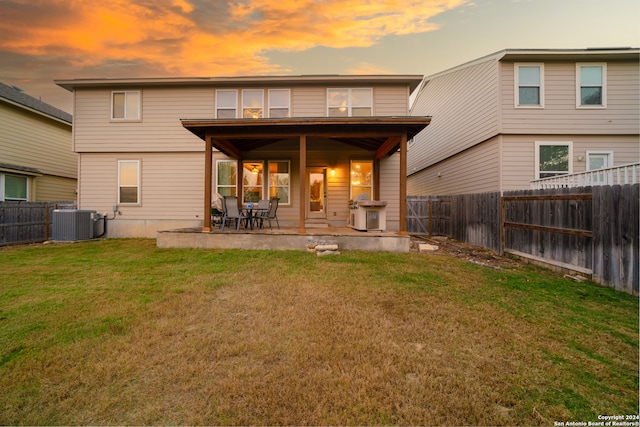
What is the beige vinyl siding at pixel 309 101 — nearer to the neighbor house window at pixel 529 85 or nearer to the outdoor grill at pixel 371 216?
the outdoor grill at pixel 371 216

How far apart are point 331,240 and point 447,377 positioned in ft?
17.2

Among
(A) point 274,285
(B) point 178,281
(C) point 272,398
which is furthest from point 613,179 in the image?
(B) point 178,281

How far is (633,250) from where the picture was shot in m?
4.15

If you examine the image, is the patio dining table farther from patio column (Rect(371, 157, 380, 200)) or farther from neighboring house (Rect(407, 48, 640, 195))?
neighboring house (Rect(407, 48, 640, 195))

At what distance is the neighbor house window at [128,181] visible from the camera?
10.4 metres

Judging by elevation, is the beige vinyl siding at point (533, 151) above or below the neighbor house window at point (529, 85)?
below

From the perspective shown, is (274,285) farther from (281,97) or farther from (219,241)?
(281,97)

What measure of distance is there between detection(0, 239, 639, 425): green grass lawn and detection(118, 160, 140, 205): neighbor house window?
6106mm

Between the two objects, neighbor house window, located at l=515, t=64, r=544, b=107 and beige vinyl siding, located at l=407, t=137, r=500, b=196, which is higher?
neighbor house window, located at l=515, t=64, r=544, b=107

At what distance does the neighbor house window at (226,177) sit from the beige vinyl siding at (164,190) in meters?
0.65

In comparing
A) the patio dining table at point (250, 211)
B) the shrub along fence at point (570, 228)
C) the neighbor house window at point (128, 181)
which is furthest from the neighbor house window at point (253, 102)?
the shrub along fence at point (570, 228)

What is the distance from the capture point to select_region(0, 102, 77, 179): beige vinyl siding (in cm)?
1152

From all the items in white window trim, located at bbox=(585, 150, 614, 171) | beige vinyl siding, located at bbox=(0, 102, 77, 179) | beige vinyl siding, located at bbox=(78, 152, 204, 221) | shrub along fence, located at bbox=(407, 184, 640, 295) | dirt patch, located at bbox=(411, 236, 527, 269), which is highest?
beige vinyl siding, located at bbox=(0, 102, 77, 179)

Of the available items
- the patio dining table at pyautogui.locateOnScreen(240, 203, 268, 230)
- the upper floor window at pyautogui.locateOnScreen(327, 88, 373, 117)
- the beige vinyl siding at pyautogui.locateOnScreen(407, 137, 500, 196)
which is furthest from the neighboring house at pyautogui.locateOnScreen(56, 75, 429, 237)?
the beige vinyl siding at pyautogui.locateOnScreen(407, 137, 500, 196)
